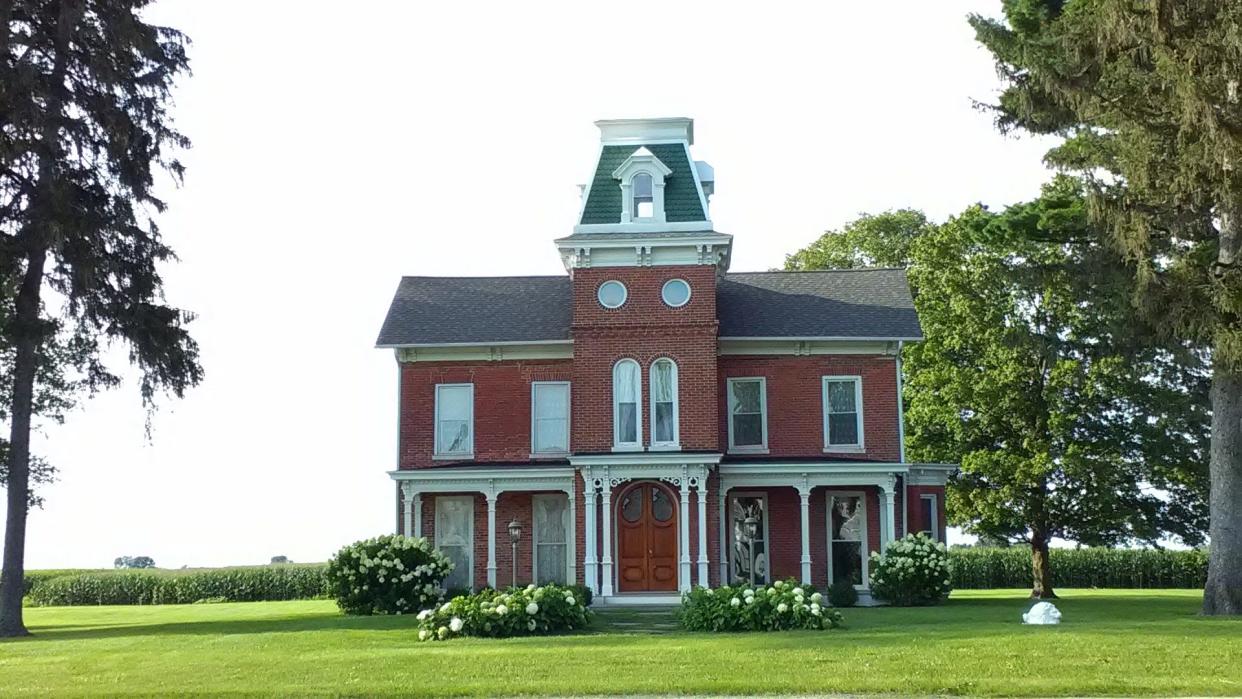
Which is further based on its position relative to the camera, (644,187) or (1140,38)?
(644,187)

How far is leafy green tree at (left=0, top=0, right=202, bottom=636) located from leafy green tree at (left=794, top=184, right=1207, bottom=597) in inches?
791

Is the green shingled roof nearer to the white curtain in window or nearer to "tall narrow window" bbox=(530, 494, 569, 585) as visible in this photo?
the white curtain in window

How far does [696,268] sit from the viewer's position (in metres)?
30.5

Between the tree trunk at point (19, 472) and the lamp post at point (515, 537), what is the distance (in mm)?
9615

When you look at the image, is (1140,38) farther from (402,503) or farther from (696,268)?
(402,503)

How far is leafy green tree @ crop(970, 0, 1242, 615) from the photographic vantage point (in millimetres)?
22984

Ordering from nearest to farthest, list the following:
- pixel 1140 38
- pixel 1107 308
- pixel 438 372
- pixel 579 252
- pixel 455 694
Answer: pixel 455 694 → pixel 1140 38 → pixel 1107 308 → pixel 579 252 → pixel 438 372

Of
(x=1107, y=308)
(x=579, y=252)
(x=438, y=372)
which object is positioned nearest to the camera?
(x=1107, y=308)

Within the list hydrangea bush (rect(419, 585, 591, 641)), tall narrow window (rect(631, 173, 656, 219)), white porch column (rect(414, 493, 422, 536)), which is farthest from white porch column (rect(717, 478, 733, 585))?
A: hydrangea bush (rect(419, 585, 591, 641))

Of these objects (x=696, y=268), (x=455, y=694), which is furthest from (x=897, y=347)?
(x=455, y=694)

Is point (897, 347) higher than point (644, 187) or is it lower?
lower

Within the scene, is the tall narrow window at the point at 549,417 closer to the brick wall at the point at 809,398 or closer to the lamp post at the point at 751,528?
the brick wall at the point at 809,398

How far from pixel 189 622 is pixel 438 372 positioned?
7.80 m

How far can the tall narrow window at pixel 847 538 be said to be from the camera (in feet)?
103
